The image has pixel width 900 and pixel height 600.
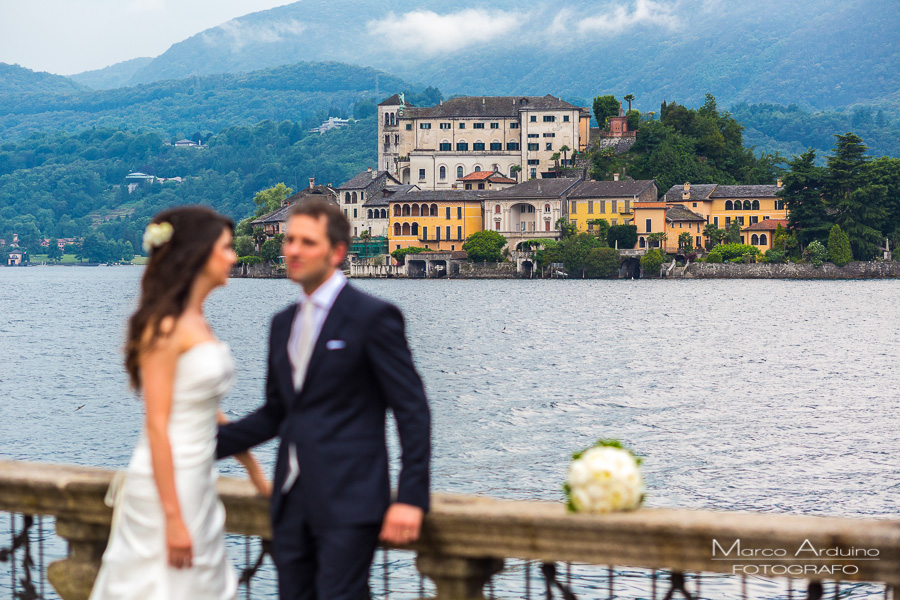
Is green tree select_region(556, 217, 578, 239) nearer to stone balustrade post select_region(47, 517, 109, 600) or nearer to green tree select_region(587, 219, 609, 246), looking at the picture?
green tree select_region(587, 219, 609, 246)

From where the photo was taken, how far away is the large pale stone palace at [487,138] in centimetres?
13650

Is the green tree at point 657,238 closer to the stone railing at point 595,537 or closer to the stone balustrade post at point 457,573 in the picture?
the stone railing at point 595,537

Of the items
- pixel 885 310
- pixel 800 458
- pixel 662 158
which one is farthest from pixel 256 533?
pixel 662 158

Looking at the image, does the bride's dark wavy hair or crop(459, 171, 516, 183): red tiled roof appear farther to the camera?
crop(459, 171, 516, 183): red tiled roof

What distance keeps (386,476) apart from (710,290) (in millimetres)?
111624

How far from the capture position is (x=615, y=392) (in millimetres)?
43188

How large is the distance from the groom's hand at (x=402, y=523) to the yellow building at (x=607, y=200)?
11257 centimetres

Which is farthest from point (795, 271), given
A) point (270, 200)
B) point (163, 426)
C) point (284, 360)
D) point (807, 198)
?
point (163, 426)

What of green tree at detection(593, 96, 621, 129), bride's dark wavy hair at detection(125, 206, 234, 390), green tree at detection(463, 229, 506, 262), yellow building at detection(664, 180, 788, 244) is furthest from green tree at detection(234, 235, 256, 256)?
bride's dark wavy hair at detection(125, 206, 234, 390)

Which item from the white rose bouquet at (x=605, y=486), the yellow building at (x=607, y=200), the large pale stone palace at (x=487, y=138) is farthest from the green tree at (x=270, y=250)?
the white rose bouquet at (x=605, y=486)

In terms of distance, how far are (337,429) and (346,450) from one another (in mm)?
88

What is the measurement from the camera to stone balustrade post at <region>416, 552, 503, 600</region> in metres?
4.62

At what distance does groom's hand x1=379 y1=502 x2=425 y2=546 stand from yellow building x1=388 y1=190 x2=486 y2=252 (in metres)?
119

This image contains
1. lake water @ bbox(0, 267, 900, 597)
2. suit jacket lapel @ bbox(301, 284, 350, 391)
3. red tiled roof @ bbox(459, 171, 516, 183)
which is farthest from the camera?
red tiled roof @ bbox(459, 171, 516, 183)
